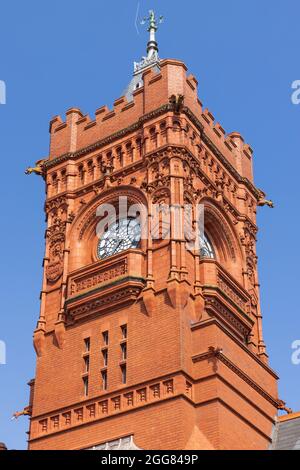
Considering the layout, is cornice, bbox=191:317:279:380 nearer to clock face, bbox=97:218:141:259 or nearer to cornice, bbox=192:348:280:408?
cornice, bbox=192:348:280:408

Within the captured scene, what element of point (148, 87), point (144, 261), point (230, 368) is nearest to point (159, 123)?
point (148, 87)

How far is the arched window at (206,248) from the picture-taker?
3954cm

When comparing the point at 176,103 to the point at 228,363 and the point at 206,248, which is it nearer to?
the point at 206,248

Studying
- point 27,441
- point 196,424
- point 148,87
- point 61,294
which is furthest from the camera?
point 148,87

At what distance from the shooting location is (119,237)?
39469 millimetres

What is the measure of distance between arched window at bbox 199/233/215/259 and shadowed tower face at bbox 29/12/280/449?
2.9 inches

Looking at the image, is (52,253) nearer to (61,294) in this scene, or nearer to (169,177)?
(61,294)

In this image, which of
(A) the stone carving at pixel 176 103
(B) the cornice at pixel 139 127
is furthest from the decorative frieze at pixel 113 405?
(B) the cornice at pixel 139 127

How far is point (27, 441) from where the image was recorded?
3634 cm

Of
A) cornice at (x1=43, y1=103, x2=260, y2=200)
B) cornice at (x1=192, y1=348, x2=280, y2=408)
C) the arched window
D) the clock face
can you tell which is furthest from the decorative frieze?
cornice at (x1=43, y1=103, x2=260, y2=200)

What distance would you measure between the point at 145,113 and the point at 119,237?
5.39 meters

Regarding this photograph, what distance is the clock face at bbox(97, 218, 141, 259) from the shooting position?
38.8 m

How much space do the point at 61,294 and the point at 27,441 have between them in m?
5.89
